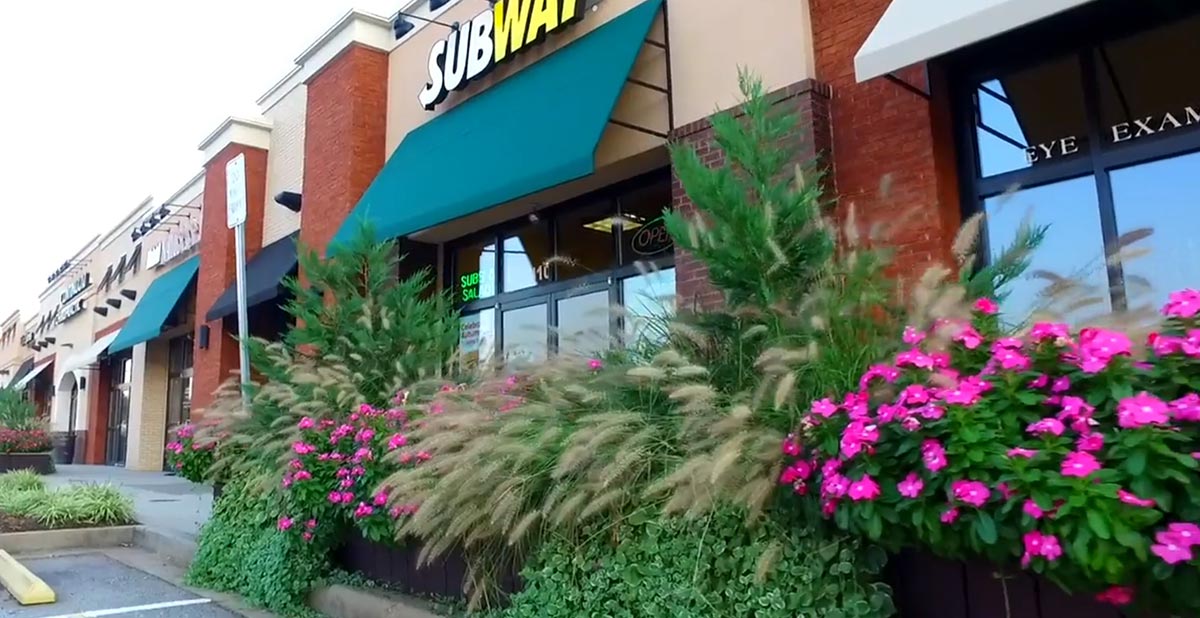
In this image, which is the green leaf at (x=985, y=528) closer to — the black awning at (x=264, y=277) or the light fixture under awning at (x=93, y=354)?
the black awning at (x=264, y=277)

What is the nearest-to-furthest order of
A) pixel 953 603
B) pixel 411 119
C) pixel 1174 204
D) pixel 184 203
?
1. pixel 953 603
2. pixel 1174 204
3. pixel 411 119
4. pixel 184 203

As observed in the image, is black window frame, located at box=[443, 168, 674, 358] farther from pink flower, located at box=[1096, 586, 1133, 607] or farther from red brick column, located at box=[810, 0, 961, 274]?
pink flower, located at box=[1096, 586, 1133, 607]

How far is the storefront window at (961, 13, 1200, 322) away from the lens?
229 inches

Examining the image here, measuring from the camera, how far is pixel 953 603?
12.3 ft

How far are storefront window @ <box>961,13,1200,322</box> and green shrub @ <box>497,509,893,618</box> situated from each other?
2.73 meters

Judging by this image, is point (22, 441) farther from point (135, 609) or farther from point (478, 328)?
point (135, 609)

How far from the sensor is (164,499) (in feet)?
46.8

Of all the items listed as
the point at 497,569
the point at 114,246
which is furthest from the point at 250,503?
the point at 114,246

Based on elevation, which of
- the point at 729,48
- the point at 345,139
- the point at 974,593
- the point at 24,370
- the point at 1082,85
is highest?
the point at 345,139

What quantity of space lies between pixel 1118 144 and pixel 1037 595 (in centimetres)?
401

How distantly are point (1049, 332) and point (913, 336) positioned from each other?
579mm

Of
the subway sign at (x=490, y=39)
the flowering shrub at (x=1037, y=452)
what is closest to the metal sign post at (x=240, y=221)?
the subway sign at (x=490, y=39)

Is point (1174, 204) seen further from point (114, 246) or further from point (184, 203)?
point (114, 246)

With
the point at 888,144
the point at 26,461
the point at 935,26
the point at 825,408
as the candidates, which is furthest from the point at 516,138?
the point at 26,461
